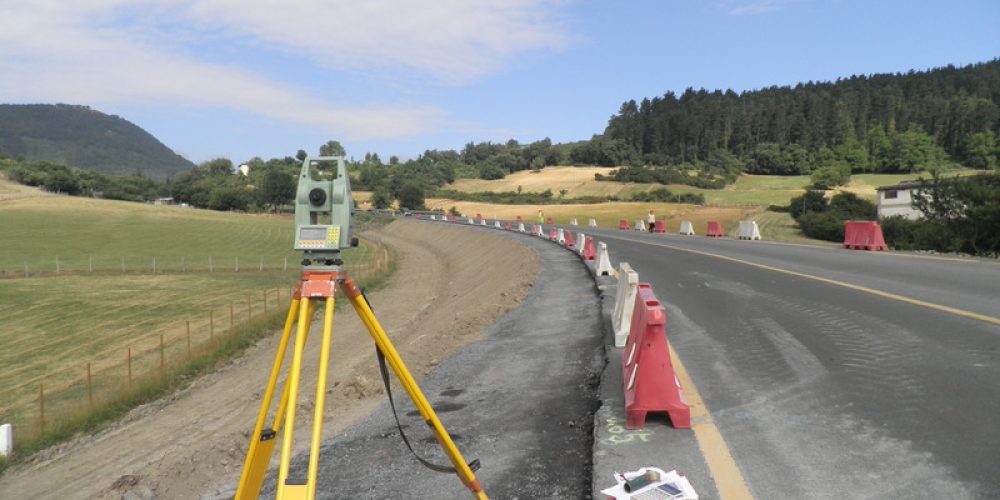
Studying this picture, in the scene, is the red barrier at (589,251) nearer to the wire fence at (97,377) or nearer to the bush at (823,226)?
the wire fence at (97,377)

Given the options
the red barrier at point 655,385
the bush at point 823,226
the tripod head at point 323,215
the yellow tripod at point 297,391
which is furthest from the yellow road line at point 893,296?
the bush at point 823,226

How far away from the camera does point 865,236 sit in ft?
71.4

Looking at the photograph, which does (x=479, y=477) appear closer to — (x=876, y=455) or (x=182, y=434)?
(x=876, y=455)

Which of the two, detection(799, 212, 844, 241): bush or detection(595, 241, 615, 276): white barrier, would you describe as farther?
detection(799, 212, 844, 241): bush

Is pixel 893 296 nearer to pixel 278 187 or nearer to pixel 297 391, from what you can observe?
pixel 297 391

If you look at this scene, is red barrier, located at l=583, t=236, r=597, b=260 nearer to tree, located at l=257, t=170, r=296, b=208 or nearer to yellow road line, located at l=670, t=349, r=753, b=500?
yellow road line, located at l=670, t=349, r=753, b=500

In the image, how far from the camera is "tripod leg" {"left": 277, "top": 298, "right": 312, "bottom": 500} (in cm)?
267

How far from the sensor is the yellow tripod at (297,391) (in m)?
2.76

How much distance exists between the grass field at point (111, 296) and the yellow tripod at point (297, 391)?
39.7 feet

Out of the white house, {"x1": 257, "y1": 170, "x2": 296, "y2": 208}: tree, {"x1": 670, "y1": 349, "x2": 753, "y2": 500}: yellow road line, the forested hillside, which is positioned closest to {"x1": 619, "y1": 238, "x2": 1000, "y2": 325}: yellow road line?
{"x1": 670, "y1": 349, "x2": 753, "y2": 500}: yellow road line

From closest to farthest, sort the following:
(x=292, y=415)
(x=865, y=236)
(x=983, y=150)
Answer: (x=292, y=415) < (x=865, y=236) < (x=983, y=150)

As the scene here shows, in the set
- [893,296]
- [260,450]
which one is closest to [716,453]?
[260,450]

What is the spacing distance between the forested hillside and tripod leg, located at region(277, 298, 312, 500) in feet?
438

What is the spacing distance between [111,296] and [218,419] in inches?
919
